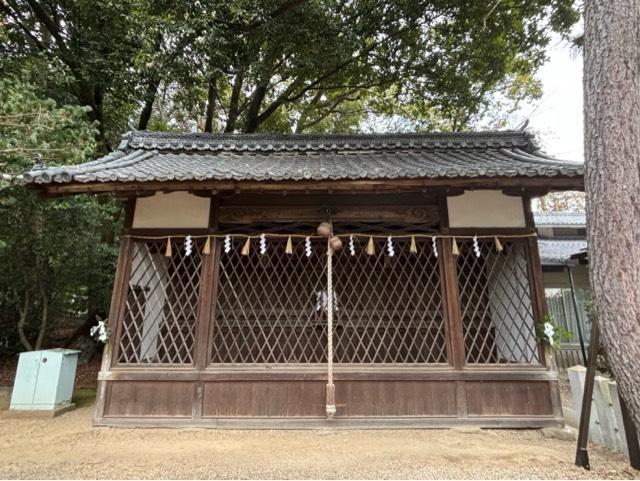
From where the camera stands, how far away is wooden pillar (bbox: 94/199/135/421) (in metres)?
3.89

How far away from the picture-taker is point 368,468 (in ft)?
9.52

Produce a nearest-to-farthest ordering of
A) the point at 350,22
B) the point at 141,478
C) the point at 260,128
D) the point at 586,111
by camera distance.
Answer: the point at 586,111 < the point at 141,478 < the point at 350,22 < the point at 260,128

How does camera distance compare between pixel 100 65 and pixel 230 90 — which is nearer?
pixel 100 65

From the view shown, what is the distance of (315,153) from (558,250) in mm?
7520

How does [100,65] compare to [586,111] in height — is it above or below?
above

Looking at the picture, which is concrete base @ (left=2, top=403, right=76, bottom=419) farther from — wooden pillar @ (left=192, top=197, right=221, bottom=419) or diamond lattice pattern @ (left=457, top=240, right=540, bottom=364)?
diamond lattice pattern @ (left=457, top=240, right=540, bottom=364)

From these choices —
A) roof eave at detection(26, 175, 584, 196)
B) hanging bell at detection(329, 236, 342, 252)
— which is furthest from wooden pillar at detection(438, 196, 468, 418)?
hanging bell at detection(329, 236, 342, 252)

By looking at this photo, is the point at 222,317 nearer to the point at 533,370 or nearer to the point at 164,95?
the point at 533,370

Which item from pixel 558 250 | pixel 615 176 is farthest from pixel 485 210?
pixel 558 250

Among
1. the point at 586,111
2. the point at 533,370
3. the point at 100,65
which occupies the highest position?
the point at 100,65

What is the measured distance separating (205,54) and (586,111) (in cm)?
672

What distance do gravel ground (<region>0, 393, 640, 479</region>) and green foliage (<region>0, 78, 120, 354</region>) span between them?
3199 millimetres

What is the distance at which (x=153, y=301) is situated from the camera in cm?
464

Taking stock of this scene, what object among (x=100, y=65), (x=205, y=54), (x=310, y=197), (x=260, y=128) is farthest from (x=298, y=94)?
(x=310, y=197)
